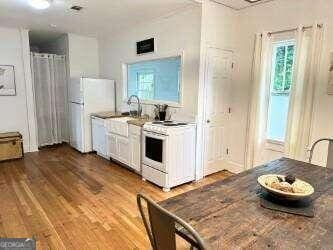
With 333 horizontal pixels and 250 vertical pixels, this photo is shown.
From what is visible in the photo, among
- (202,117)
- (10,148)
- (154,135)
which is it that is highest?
(202,117)

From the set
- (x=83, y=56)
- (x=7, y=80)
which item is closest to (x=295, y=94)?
(x=83, y=56)

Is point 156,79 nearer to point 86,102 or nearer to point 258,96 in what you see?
point 86,102

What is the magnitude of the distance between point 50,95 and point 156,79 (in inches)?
109

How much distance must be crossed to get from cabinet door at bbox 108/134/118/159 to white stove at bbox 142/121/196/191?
2.88 feet

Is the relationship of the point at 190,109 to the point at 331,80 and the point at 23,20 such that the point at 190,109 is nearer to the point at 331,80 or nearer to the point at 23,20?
the point at 331,80

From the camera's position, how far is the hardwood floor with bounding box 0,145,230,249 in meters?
2.25

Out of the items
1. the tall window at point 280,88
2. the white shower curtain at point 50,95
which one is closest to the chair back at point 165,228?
the tall window at point 280,88

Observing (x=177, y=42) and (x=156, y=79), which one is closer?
(x=177, y=42)

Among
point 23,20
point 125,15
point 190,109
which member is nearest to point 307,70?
point 190,109

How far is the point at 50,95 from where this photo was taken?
5469mm

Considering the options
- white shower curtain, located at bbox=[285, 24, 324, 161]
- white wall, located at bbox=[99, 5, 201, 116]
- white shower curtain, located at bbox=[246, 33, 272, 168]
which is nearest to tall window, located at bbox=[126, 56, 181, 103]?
white wall, located at bbox=[99, 5, 201, 116]

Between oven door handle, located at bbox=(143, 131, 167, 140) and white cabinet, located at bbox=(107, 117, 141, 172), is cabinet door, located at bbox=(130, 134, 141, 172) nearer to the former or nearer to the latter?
white cabinet, located at bbox=(107, 117, 141, 172)

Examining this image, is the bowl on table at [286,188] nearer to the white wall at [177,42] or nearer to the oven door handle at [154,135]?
the oven door handle at [154,135]

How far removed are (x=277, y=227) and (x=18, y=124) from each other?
532 centimetres
